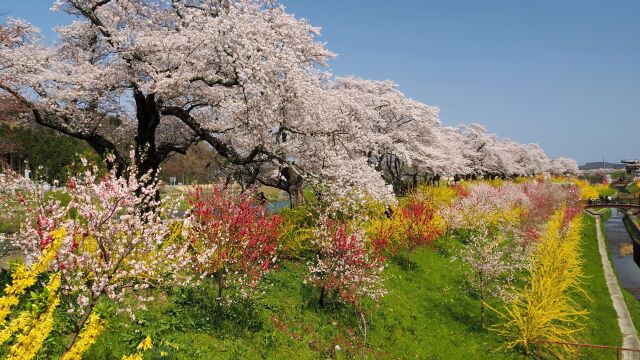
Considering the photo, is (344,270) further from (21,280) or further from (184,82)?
(21,280)

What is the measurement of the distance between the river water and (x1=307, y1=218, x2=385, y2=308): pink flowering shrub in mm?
22229

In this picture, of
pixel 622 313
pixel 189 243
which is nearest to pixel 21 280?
pixel 189 243

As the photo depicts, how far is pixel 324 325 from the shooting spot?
13516mm

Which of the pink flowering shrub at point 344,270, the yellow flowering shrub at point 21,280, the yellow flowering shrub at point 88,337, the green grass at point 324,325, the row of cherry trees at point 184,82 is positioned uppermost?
the row of cherry trees at point 184,82

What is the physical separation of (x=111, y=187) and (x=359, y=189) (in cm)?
1062

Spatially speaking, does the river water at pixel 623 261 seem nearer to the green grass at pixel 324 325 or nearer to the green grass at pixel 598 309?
the green grass at pixel 598 309

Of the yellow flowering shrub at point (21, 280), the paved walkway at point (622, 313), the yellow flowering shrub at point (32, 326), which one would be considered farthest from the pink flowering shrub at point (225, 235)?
the paved walkway at point (622, 313)

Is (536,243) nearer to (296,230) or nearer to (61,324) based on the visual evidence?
(296,230)

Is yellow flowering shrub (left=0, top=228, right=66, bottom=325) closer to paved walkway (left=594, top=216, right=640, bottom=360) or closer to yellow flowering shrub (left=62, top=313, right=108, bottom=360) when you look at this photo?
yellow flowering shrub (left=62, top=313, right=108, bottom=360)

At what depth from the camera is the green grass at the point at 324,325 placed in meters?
10.0

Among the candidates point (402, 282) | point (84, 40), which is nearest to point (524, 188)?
point (402, 282)

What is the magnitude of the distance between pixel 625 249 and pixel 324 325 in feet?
133

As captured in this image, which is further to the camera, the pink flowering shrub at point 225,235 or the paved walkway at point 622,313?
the paved walkway at point 622,313

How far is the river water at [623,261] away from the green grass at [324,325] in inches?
462
